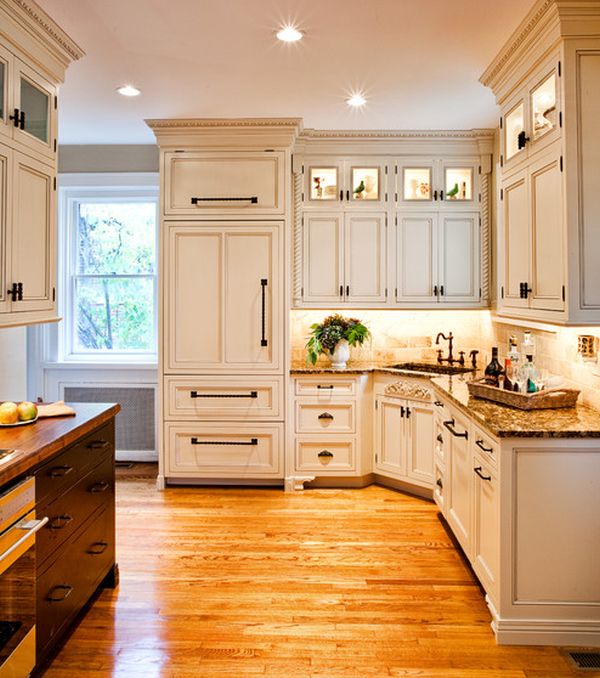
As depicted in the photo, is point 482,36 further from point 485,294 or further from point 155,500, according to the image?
point 155,500

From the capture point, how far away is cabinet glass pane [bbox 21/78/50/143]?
2688mm

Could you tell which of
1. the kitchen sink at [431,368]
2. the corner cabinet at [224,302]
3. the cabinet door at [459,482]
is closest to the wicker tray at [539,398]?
the cabinet door at [459,482]

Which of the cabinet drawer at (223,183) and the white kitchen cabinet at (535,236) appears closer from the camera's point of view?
the white kitchen cabinet at (535,236)

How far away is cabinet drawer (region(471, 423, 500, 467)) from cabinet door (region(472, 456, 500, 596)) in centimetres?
4

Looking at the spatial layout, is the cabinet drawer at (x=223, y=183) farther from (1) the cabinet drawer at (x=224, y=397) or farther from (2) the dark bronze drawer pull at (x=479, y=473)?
(2) the dark bronze drawer pull at (x=479, y=473)

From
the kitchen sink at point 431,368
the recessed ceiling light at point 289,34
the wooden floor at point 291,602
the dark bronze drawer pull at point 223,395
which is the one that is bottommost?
the wooden floor at point 291,602

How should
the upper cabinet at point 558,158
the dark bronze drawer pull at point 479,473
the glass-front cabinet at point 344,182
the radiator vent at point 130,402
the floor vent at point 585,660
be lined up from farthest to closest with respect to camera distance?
the radiator vent at point 130,402, the glass-front cabinet at point 344,182, the dark bronze drawer pull at point 479,473, the upper cabinet at point 558,158, the floor vent at point 585,660

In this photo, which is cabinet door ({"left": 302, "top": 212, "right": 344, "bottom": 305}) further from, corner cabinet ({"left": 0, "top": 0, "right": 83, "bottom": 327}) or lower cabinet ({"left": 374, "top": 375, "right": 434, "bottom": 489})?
corner cabinet ({"left": 0, "top": 0, "right": 83, "bottom": 327})

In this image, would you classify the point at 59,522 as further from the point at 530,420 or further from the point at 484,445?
the point at 530,420

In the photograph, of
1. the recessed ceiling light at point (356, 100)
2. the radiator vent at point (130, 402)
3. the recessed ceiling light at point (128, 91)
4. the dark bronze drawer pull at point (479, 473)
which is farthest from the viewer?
the radiator vent at point (130, 402)

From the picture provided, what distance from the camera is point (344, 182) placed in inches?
183

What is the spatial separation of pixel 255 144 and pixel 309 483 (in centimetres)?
266

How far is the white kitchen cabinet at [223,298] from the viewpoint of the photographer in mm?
4395

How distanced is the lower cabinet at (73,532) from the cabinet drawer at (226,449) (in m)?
1.57
